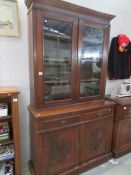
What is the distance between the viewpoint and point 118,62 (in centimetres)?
252

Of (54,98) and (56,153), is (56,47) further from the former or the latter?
(56,153)

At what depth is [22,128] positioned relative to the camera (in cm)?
205

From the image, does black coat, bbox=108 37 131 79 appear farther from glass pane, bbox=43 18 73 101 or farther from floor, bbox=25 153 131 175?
floor, bbox=25 153 131 175

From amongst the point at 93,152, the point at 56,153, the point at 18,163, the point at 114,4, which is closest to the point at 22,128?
the point at 18,163

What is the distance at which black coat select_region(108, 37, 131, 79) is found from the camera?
8.13ft

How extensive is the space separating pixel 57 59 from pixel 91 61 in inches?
21.5

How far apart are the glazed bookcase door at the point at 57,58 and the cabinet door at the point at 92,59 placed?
129 mm

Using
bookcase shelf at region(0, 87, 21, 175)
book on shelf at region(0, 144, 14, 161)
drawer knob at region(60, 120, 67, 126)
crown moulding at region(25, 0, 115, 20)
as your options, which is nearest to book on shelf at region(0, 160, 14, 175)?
bookcase shelf at region(0, 87, 21, 175)

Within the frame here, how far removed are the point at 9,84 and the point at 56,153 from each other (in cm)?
105

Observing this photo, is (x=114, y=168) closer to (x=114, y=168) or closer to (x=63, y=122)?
(x=114, y=168)

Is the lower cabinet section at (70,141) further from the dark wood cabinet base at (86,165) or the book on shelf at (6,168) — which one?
the book on shelf at (6,168)

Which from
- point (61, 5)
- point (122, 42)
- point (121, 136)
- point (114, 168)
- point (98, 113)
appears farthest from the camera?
point (122, 42)

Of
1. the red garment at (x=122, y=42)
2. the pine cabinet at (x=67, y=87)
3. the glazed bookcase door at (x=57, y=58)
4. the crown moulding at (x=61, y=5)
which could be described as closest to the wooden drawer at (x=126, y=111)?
the pine cabinet at (x=67, y=87)

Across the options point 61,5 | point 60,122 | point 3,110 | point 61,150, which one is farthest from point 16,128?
point 61,5
